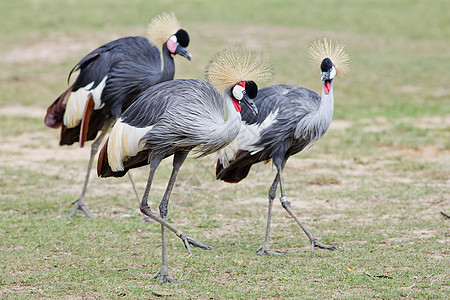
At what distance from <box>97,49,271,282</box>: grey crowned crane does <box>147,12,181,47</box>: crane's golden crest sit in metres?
1.59

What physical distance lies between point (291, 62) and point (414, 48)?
3.79 m

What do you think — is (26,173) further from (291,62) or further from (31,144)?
(291,62)

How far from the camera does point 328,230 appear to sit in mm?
5676

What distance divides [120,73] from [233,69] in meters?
2.08

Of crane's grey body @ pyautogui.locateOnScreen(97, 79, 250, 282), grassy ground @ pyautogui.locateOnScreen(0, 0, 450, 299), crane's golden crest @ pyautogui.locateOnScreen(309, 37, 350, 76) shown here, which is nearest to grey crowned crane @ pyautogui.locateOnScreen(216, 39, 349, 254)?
crane's golden crest @ pyautogui.locateOnScreen(309, 37, 350, 76)

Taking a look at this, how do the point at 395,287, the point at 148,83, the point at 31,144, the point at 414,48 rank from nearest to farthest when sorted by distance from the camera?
the point at 395,287
the point at 148,83
the point at 31,144
the point at 414,48

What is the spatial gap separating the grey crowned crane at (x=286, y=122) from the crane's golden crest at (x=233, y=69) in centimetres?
70

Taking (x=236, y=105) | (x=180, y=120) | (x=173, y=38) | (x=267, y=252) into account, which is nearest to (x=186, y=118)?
(x=180, y=120)

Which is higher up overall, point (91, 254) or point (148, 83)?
point (148, 83)

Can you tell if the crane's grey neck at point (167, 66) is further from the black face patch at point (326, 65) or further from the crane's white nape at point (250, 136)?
the black face patch at point (326, 65)

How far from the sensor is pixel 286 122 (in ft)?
16.7

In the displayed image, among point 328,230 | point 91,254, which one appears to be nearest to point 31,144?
point 91,254

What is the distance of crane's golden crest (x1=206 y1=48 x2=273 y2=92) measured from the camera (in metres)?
4.39

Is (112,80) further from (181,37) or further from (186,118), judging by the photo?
(186,118)
